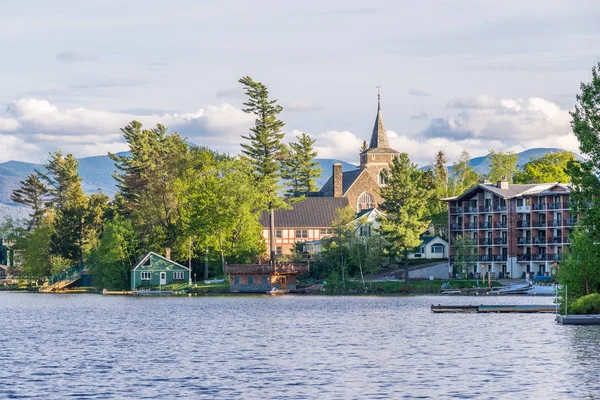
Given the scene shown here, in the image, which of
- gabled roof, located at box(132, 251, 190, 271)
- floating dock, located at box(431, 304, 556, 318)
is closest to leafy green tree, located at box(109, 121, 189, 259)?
gabled roof, located at box(132, 251, 190, 271)

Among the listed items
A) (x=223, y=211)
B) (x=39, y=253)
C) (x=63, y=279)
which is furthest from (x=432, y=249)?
(x=39, y=253)

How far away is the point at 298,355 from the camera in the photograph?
51312mm

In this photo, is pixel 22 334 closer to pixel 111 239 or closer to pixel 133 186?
pixel 111 239

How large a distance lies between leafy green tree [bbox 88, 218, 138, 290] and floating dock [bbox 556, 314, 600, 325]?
82.4 metres

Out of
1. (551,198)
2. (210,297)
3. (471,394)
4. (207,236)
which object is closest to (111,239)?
(207,236)

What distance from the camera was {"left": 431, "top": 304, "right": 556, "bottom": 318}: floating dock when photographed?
8031cm

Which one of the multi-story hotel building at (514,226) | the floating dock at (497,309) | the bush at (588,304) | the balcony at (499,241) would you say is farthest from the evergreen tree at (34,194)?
the bush at (588,304)

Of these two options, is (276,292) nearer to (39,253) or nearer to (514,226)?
(514,226)

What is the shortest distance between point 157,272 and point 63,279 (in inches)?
954

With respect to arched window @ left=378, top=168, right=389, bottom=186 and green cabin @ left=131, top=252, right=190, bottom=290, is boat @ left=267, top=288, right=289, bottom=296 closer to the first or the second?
green cabin @ left=131, top=252, right=190, bottom=290

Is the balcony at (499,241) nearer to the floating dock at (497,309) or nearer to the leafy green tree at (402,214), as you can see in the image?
the leafy green tree at (402,214)

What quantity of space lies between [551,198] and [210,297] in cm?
4306

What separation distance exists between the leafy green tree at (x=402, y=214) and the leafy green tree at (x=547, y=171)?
32.8 metres

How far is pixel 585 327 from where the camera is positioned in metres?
61.8
